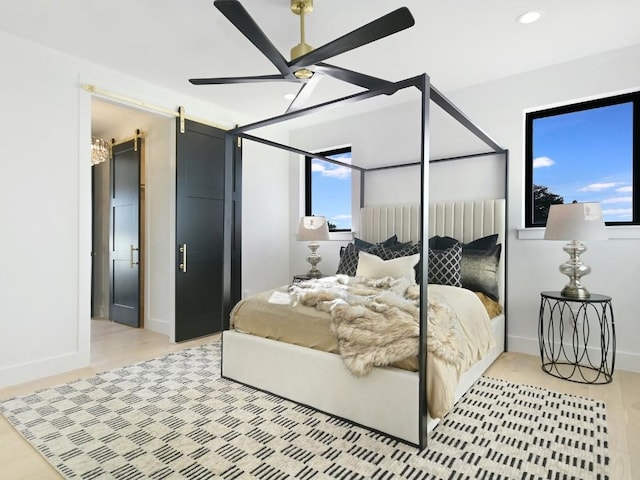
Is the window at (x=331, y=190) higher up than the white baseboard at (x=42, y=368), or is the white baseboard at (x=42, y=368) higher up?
the window at (x=331, y=190)

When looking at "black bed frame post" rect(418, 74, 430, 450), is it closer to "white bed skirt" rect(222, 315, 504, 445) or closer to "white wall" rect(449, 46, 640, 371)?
"white bed skirt" rect(222, 315, 504, 445)

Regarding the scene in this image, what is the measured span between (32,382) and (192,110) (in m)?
2.89

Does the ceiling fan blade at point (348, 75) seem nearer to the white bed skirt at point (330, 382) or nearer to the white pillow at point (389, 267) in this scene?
the white pillow at point (389, 267)

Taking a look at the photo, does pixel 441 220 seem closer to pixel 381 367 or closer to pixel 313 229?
pixel 313 229

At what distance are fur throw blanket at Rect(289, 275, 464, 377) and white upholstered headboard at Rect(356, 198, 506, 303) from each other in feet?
4.69

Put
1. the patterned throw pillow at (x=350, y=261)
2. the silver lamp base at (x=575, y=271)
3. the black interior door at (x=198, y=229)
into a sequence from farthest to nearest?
1. the black interior door at (x=198, y=229)
2. the patterned throw pillow at (x=350, y=261)
3. the silver lamp base at (x=575, y=271)

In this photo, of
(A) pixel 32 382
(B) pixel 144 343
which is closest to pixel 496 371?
(B) pixel 144 343

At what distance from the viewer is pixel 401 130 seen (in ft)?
13.9

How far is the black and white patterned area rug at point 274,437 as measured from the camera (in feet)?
5.57

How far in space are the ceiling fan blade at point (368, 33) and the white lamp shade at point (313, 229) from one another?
92.6 inches

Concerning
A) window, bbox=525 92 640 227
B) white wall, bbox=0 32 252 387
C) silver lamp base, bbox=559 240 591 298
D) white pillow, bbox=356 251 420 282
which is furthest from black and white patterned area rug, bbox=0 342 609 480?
window, bbox=525 92 640 227

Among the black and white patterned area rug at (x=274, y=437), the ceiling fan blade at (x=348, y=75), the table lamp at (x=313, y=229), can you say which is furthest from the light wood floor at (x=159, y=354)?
the ceiling fan blade at (x=348, y=75)

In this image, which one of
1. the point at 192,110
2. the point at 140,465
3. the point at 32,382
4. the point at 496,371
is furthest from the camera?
the point at 192,110

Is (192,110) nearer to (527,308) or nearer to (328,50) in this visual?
(328,50)
